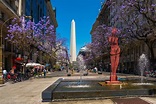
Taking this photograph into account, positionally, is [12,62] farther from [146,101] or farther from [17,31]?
[146,101]

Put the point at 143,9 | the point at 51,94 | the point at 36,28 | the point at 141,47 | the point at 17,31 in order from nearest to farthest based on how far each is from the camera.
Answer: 1. the point at 51,94
2. the point at 143,9
3. the point at 17,31
4. the point at 36,28
5. the point at 141,47

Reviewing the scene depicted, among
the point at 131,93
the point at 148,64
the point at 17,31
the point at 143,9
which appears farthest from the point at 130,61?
the point at 131,93

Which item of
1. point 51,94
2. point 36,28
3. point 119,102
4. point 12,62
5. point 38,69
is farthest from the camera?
point 38,69

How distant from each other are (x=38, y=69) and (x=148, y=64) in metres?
25.6

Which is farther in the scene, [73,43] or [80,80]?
[73,43]

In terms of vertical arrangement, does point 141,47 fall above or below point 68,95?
above

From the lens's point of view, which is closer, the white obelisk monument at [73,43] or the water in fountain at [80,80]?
the water in fountain at [80,80]

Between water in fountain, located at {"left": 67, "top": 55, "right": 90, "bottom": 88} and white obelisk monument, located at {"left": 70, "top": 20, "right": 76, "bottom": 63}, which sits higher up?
white obelisk monument, located at {"left": 70, "top": 20, "right": 76, "bottom": 63}

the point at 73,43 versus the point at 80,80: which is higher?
the point at 73,43

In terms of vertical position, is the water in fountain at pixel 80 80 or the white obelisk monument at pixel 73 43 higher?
the white obelisk monument at pixel 73 43

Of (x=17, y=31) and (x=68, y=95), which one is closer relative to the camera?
(x=68, y=95)

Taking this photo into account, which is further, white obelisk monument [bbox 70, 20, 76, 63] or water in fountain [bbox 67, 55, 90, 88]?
white obelisk monument [bbox 70, 20, 76, 63]

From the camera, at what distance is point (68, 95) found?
524 inches

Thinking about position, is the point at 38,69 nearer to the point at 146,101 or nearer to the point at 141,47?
the point at 141,47
